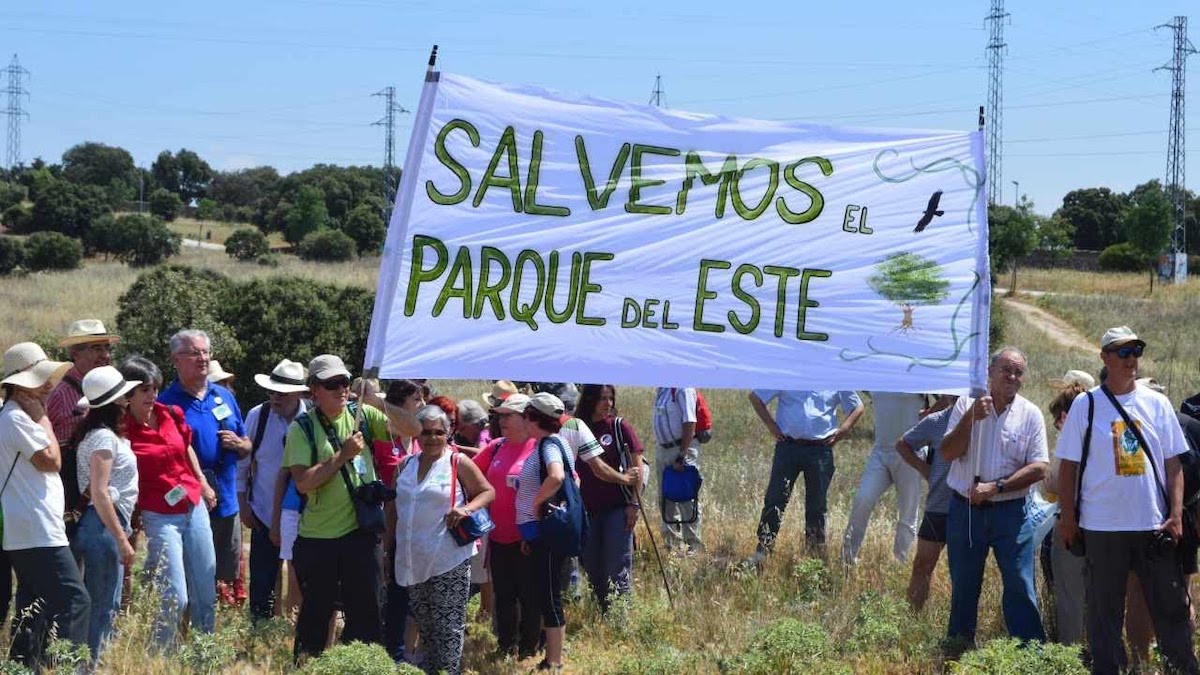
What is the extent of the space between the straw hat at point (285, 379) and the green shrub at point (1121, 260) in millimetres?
63376

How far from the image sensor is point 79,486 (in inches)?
266

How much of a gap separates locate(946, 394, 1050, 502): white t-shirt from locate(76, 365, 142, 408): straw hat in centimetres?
453

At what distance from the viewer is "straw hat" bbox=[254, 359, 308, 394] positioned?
25.7ft

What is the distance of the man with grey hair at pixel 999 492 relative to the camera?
7219mm

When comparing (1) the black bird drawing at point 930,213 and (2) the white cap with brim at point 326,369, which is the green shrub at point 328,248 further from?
(1) the black bird drawing at point 930,213

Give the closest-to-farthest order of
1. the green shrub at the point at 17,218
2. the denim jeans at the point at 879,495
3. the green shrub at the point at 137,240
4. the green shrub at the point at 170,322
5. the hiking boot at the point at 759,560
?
1. the hiking boot at the point at 759,560
2. the denim jeans at the point at 879,495
3. the green shrub at the point at 170,322
4. the green shrub at the point at 137,240
5. the green shrub at the point at 17,218

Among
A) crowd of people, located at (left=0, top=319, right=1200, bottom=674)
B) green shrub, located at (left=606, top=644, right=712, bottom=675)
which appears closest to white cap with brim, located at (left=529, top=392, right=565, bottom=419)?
crowd of people, located at (left=0, top=319, right=1200, bottom=674)

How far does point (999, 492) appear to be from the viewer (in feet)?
23.7

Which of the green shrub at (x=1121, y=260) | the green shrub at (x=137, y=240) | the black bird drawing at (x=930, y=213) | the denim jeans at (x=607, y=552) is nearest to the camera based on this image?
the black bird drawing at (x=930, y=213)

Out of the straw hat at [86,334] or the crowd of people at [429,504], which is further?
the straw hat at [86,334]

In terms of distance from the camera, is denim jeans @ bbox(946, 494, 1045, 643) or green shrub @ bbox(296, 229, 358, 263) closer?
denim jeans @ bbox(946, 494, 1045, 643)

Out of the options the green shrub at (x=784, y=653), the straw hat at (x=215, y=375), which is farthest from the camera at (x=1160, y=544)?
the straw hat at (x=215, y=375)

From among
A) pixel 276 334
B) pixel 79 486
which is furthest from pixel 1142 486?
pixel 276 334

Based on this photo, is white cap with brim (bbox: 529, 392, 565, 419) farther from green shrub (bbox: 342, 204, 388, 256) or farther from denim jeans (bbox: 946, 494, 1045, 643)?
green shrub (bbox: 342, 204, 388, 256)
